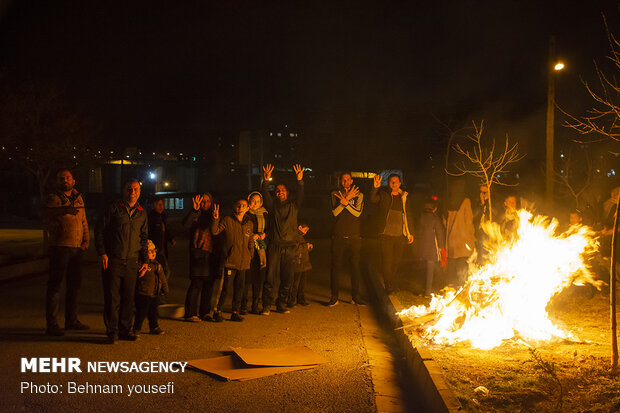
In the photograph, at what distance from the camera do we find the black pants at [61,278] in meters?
7.21

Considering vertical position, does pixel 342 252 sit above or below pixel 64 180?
below

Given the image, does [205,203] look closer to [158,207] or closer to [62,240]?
[158,207]

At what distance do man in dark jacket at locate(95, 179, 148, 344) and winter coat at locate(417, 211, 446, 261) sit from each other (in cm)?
497

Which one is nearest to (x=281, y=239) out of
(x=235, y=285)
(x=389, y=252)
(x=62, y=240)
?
(x=235, y=285)

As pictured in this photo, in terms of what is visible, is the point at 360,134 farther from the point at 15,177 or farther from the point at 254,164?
the point at 254,164

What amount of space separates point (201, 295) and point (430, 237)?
4.13m

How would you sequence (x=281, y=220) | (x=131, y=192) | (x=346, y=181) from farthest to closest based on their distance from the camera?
(x=346, y=181) < (x=281, y=220) < (x=131, y=192)

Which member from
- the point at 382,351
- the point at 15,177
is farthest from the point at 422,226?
the point at 15,177

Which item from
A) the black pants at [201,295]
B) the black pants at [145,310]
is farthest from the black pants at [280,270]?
the black pants at [145,310]

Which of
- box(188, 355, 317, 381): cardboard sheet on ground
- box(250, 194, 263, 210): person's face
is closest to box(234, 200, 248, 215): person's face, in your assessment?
box(250, 194, 263, 210): person's face

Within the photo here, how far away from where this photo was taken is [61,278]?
24.0ft

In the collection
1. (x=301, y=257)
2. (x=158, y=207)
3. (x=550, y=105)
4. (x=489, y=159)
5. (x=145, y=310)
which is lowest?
(x=145, y=310)

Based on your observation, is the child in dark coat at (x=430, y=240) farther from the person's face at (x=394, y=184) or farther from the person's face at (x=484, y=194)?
the person's face at (x=484, y=194)

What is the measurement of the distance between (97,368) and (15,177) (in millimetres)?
40253
